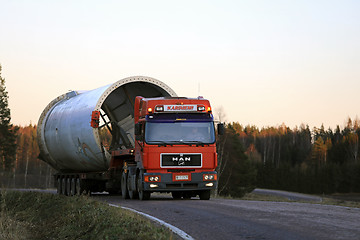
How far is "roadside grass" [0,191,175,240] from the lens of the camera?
33.1 ft

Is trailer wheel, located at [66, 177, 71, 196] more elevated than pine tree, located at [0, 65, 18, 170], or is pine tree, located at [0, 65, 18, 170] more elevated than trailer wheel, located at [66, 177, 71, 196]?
pine tree, located at [0, 65, 18, 170]

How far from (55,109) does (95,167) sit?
580 centimetres

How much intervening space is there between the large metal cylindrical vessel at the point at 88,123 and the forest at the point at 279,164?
32.8 metres

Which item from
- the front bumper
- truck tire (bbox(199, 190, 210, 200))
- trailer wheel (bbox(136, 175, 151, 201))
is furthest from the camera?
truck tire (bbox(199, 190, 210, 200))

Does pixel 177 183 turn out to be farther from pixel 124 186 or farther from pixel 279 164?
pixel 279 164

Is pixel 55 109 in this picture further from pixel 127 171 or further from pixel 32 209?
pixel 127 171

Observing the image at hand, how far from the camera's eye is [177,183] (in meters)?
17.5

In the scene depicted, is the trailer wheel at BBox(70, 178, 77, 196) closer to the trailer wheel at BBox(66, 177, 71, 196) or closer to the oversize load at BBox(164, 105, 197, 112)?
the trailer wheel at BBox(66, 177, 71, 196)

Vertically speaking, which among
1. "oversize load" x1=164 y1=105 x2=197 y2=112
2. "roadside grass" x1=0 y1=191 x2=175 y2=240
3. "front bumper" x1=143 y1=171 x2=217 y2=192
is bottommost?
"roadside grass" x1=0 y1=191 x2=175 y2=240

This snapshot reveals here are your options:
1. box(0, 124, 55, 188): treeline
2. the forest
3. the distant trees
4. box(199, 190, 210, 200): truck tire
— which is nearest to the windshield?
box(199, 190, 210, 200): truck tire

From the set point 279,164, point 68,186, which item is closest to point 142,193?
point 68,186

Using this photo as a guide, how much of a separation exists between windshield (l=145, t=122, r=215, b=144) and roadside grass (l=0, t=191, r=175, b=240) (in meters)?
2.87

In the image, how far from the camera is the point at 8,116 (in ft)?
248

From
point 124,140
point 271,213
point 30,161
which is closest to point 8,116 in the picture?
point 30,161
